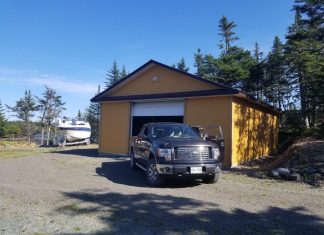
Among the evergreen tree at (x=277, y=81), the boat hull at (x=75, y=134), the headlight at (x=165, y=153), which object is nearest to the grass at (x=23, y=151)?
the boat hull at (x=75, y=134)

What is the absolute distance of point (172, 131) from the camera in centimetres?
1158

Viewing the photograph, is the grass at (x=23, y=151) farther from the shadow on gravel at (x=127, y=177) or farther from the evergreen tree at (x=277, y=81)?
the evergreen tree at (x=277, y=81)

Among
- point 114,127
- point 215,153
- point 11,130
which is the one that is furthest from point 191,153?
point 11,130

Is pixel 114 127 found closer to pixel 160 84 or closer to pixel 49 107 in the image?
pixel 160 84

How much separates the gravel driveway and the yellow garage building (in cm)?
555

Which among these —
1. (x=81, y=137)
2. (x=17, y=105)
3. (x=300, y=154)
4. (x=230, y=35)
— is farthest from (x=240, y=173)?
(x=17, y=105)

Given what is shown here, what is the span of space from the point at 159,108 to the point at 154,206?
12.1 m

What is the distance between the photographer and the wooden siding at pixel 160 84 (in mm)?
18000

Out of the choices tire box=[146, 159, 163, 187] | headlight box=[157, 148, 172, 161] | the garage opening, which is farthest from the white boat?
headlight box=[157, 148, 172, 161]

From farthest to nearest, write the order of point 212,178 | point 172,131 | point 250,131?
point 250,131
point 172,131
point 212,178

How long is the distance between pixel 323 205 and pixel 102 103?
16503 mm

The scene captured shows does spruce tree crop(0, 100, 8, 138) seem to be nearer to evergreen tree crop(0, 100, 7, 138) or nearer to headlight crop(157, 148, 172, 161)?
evergreen tree crop(0, 100, 7, 138)

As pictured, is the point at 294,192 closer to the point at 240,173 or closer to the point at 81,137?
the point at 240,173

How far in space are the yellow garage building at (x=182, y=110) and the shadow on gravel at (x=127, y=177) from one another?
16.3ft
